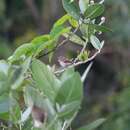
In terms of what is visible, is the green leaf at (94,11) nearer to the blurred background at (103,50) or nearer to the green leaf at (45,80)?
the green leaf at (45,80)

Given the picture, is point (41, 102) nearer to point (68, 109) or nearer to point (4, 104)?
point (68, 109)

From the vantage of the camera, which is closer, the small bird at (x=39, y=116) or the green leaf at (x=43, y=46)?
the small bird at (x=39, y=116)

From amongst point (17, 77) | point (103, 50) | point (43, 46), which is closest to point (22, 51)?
point (43, 46)

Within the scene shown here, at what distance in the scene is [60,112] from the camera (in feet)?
1.23

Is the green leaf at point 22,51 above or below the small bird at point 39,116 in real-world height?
above

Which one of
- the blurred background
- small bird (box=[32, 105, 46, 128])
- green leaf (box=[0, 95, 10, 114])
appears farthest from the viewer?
the blurred background

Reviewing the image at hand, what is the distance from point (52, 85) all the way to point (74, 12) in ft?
0.47

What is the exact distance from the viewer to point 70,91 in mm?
380

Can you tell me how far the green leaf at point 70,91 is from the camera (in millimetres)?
380

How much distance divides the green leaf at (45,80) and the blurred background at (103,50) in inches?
78.9

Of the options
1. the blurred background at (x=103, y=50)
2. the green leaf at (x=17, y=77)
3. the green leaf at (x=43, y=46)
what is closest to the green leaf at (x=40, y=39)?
the green leaf at (x=43, y=46)

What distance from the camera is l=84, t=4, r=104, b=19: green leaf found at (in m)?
0.51

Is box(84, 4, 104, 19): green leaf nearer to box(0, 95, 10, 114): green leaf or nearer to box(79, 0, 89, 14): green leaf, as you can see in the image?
box(79, 0, 89, 14): green leaf

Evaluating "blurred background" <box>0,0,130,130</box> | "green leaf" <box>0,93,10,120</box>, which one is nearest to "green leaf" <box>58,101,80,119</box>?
"green leaf" <box>0,93,10,120</box>
